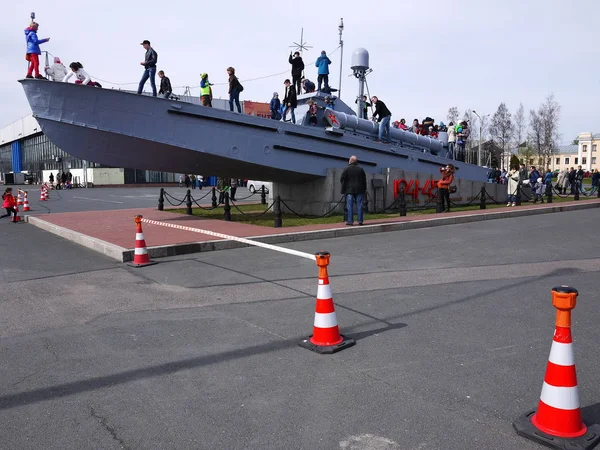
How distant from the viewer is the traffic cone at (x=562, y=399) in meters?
2.99

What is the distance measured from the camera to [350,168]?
13.2m

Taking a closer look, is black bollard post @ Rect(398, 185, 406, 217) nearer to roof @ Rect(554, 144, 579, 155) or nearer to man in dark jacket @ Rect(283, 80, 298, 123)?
man in dark jacket @ Rect(283, 80, 298, 123)

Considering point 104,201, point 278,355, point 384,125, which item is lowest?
point 278,355

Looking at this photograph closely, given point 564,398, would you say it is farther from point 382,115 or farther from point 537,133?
A: point 537,133

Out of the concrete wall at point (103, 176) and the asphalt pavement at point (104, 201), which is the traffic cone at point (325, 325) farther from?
the concrete wall at point (103, 176)

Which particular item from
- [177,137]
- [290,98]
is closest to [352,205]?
[290,98]

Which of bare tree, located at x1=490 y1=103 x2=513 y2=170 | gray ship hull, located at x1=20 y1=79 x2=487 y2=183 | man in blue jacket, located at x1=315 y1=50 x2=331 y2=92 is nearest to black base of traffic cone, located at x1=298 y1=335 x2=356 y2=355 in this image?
gray ship hull, located at x1=20 y1=79 x2=487 y2=183

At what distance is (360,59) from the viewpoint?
18.4m

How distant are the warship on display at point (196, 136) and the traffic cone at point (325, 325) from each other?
9.44 meters

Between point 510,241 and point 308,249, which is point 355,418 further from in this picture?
point 510,241

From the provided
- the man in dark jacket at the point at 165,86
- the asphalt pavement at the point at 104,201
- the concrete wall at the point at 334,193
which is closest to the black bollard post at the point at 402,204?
the concrete wall at the point at 334,193

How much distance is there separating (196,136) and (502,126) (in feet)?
202

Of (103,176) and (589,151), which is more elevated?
(589,151)

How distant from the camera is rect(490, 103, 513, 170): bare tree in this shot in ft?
216
